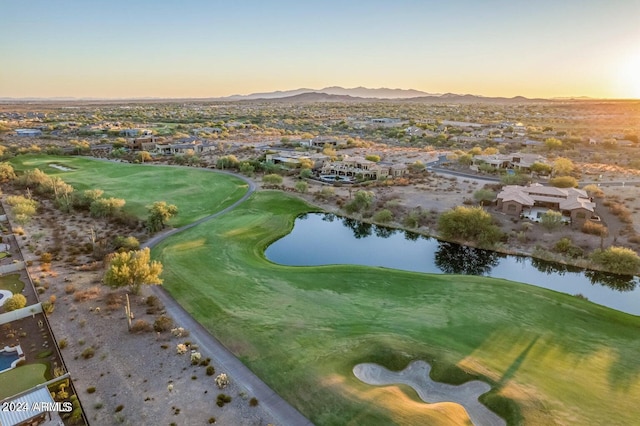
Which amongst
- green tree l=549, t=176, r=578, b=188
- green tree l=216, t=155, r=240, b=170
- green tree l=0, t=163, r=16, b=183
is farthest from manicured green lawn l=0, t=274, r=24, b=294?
green tree l=549, t=176, r=578, b=188

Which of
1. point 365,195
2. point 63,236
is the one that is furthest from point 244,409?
point 365,195

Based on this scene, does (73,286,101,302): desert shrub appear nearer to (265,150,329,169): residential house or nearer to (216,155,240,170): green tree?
(216,155,240,170): green tree

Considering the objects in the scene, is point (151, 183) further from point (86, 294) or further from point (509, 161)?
point (509, 161)

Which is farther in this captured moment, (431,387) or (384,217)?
(384,217)

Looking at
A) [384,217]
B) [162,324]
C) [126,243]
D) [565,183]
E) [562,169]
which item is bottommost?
[162,324]

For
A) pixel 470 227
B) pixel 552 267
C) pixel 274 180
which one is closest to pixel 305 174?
pixel 274 180

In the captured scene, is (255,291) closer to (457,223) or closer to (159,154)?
(457,223)

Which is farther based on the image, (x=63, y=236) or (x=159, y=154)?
(x=159, y=154)

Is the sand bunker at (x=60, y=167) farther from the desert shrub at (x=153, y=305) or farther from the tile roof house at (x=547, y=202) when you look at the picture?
the tile roof house at (x=547, y=202)
